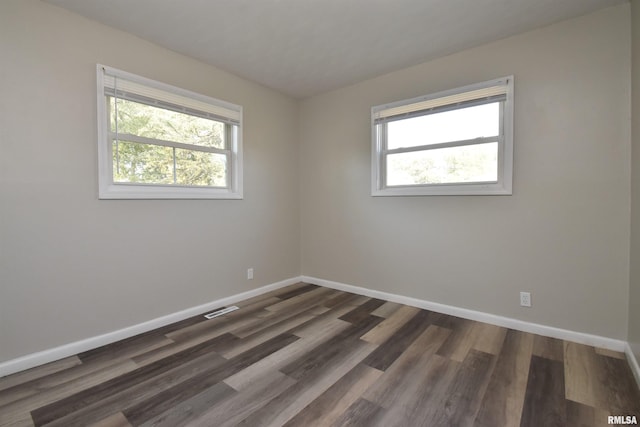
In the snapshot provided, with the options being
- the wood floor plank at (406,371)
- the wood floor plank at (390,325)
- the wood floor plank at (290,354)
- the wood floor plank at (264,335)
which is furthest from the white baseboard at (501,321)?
the wood floor plank at (264,335)

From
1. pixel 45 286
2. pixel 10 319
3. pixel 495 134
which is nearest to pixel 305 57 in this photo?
pixel 495 134

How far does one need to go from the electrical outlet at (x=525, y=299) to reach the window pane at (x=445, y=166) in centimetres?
104

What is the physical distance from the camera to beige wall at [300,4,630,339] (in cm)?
218

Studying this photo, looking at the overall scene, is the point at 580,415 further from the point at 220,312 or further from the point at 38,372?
the point at 38,372

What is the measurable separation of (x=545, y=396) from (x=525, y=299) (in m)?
1.01

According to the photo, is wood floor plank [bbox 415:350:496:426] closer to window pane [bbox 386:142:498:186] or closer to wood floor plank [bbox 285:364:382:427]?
wood floor plank [bbox 285:364:382:427]

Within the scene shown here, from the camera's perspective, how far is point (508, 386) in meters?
1.79

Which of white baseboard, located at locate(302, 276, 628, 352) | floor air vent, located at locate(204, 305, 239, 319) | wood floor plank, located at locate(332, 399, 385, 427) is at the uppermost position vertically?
white baseboard, located at locate(302, 276, 628, 352)

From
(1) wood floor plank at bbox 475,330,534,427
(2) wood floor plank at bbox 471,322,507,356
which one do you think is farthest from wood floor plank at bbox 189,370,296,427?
(2) wood floor plank at bbox 471,322,507,356

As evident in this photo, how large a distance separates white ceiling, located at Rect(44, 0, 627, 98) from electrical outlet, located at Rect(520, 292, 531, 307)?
225 cm

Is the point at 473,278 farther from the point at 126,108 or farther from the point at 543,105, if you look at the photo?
the point at 126,108

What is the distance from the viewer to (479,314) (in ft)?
9.04

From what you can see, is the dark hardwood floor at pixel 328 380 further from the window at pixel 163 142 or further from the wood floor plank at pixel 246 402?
the window at pixel 163 142

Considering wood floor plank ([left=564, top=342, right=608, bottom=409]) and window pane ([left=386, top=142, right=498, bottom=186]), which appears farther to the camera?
window pane ([left=386, top=142, right=498, bottom=186])
